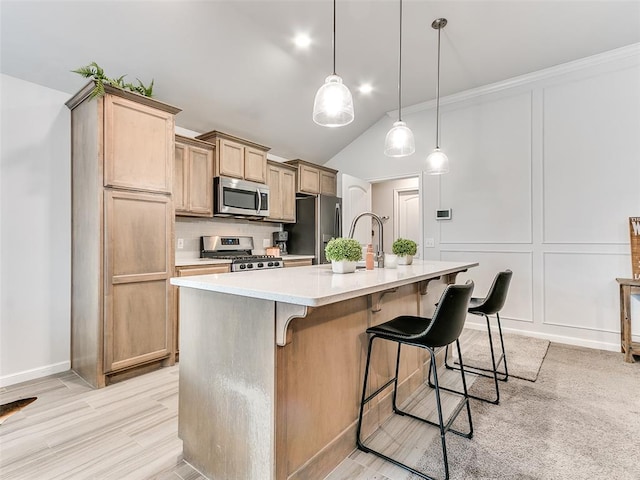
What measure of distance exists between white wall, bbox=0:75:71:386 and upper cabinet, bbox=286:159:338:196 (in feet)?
8.91

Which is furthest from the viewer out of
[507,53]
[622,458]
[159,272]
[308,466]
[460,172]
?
[460,172]

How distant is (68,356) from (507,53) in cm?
515

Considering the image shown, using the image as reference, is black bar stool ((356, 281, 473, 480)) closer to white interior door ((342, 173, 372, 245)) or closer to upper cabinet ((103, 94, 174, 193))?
upper cabinet ((103, 94, 174, 193))

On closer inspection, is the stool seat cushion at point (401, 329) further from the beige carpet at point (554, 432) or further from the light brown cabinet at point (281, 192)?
the light brown cabinet at point (281, 192)

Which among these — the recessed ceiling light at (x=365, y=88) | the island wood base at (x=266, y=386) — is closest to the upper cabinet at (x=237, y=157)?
the recessed ceiling light at (x=365, y=88)

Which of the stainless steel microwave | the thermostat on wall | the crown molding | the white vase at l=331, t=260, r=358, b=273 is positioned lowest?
the white vase at l=331, t=260, r=358, b=273

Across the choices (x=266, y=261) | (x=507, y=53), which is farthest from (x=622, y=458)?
(x=507, y=53)

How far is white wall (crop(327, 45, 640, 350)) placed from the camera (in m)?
3.38

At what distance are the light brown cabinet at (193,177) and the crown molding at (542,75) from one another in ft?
9.58

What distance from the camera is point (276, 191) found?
14.7 feet

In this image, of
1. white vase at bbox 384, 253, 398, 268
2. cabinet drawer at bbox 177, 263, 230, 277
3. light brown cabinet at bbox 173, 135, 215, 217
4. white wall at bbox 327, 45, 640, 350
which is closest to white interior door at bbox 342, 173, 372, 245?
white wall at bbox 327, 45, 640, 350

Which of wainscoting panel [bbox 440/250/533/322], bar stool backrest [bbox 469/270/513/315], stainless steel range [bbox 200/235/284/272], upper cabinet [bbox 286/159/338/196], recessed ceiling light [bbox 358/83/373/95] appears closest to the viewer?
bar stool backrest [bbox 469/270/513/315]

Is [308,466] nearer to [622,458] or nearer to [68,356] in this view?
[622,458]

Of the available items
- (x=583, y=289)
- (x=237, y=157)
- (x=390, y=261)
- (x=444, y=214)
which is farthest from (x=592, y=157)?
(x=237, y=157)
